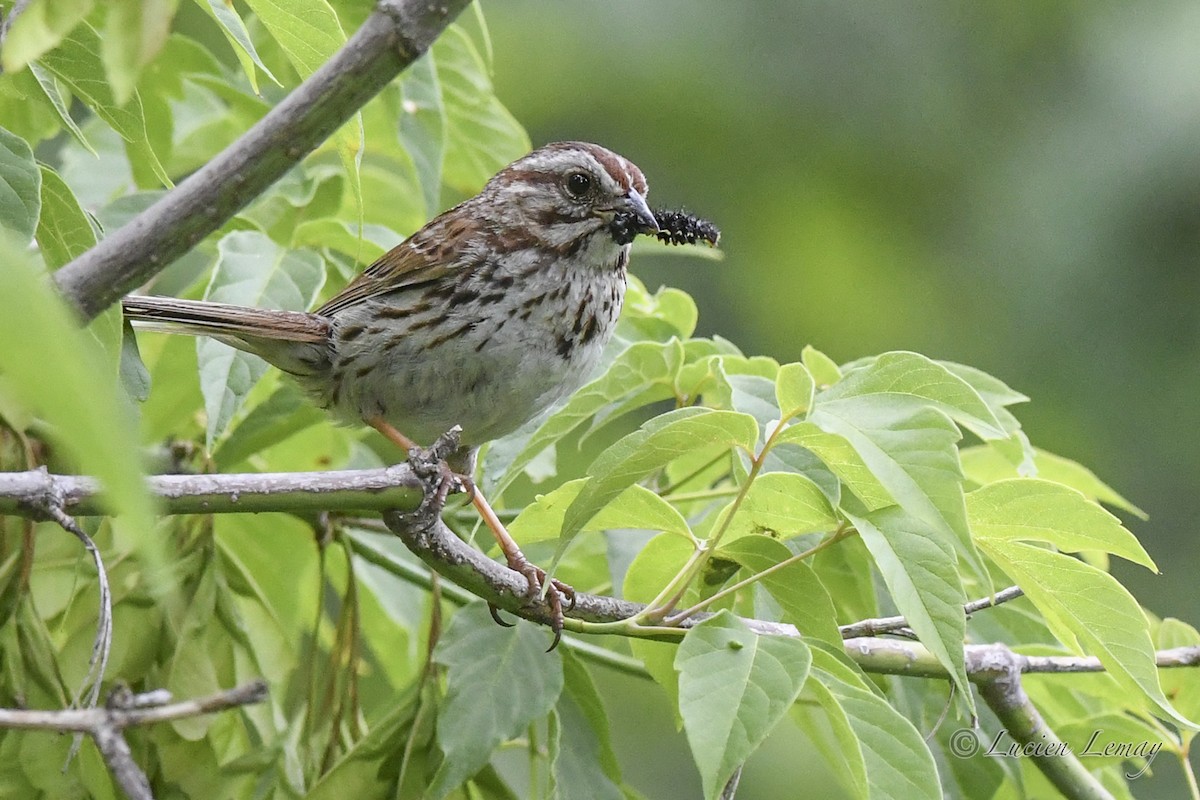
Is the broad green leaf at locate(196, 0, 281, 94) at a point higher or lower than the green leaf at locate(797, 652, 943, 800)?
higher

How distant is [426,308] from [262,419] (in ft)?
2.28

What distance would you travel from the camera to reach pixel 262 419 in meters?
2.79

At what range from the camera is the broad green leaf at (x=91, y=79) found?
2.04 metres

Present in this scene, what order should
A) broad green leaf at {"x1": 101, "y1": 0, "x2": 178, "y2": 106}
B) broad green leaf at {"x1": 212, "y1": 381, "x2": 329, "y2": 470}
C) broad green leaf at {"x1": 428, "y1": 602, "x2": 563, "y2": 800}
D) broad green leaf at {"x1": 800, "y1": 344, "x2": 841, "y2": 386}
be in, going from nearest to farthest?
1. broad green leaf at {"x1": 101, "y1": 0, "x2": 178, "y2": 106}
2. broad green leaf at {"x1": 428, "y1": 602, "x2": 563, "y2": 800}
3. broad green leaf at {"x1": 800, "y1": 344, "x2": 841, "y2": 386}
4. broad green leaf at {"x1": 212, "y1": 381, "x2": 329, "y2": 470}

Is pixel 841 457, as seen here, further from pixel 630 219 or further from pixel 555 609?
pixel 630 219

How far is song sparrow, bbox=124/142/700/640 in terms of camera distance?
10.5 ft

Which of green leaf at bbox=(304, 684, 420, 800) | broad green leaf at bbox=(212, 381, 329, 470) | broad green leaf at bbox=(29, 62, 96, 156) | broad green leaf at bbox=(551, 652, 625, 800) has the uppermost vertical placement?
broad green leaf at bbox=(29, 62, 96, 156)

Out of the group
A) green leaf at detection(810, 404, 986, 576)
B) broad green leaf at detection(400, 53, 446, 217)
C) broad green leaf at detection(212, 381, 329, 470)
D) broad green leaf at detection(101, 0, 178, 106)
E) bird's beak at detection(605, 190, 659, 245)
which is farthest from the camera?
bird's beak at detection(605, 190, 659, 245)

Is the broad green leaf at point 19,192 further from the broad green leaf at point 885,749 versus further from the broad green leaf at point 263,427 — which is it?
the broad green leaf at point 885,749

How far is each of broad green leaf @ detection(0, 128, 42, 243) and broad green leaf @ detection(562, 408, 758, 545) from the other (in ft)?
2.66

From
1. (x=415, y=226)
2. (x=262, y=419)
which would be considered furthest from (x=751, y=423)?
(x=415, y=226)

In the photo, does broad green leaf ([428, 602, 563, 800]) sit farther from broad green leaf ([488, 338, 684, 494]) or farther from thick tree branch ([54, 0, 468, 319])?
thick tree branch ([54, 0, 468, 319])

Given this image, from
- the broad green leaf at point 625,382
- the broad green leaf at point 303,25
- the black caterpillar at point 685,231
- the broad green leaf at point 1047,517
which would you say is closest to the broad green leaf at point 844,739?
the broad green leaf at point 1047,517

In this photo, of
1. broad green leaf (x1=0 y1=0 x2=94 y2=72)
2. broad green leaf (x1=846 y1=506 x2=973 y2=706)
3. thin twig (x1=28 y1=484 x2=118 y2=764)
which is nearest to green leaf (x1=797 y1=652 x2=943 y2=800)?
broad green leaf (x1=846 y1=506 x2=973 y2=706)
